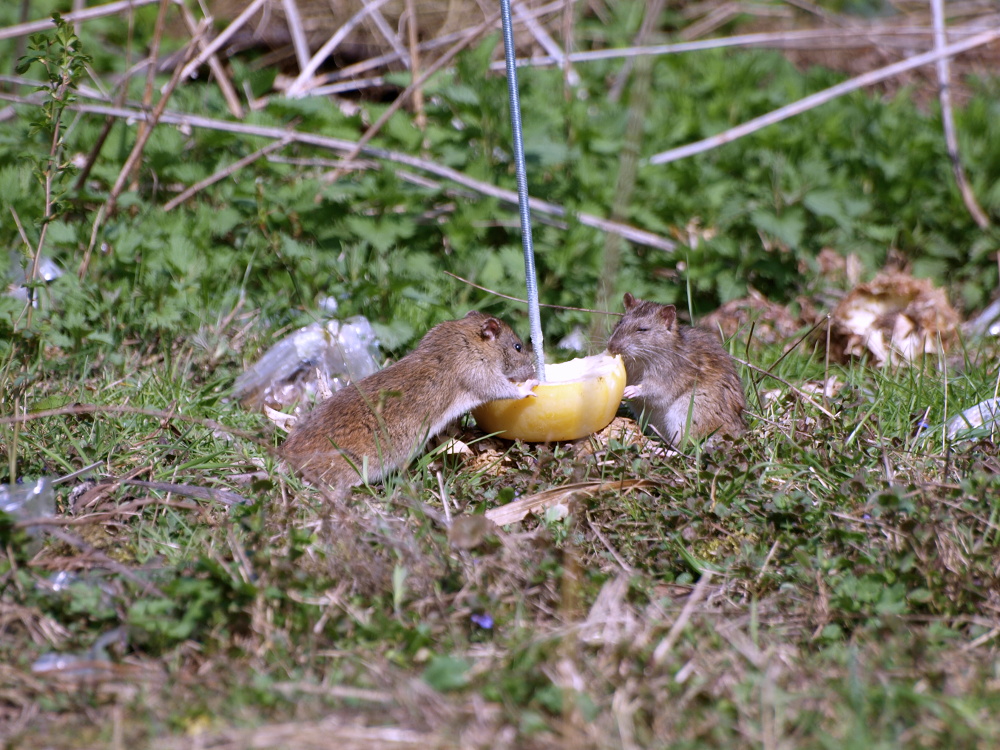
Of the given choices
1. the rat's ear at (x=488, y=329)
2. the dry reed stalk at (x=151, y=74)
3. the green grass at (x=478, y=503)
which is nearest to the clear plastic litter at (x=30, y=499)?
the green grass at (x=478, y=503)

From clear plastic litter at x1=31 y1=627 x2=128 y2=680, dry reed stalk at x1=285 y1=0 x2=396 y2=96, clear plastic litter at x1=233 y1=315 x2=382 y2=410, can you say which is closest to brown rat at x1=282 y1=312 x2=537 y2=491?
clear plastic litter at x1=233 y1=315 x2=382 y2=410

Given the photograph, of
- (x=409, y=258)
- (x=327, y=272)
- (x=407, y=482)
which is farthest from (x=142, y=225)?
(x=407, y=482)

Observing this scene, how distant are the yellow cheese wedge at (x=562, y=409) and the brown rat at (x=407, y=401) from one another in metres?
0.07

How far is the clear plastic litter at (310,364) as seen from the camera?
194 inches

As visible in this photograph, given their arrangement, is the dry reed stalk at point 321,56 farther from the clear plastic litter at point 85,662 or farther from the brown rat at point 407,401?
the clear plastic litter at point 85,662

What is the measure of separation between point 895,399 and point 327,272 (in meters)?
3.08

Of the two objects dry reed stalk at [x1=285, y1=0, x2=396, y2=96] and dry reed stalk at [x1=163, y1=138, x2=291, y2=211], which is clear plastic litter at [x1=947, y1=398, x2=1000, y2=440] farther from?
dry reed stalk at [x1=285, y1=0, x2=396, y2=96]

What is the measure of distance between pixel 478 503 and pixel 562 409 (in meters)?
0.60

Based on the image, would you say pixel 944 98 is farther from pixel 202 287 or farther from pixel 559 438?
pixel 202 287

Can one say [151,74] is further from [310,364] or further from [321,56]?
[310,364]

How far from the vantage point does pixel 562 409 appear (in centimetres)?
429

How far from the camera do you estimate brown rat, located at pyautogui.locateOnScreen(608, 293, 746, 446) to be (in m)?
4.50

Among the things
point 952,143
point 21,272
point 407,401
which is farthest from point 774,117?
point 21,272

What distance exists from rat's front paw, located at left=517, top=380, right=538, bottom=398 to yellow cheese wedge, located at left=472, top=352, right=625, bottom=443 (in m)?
0.02
